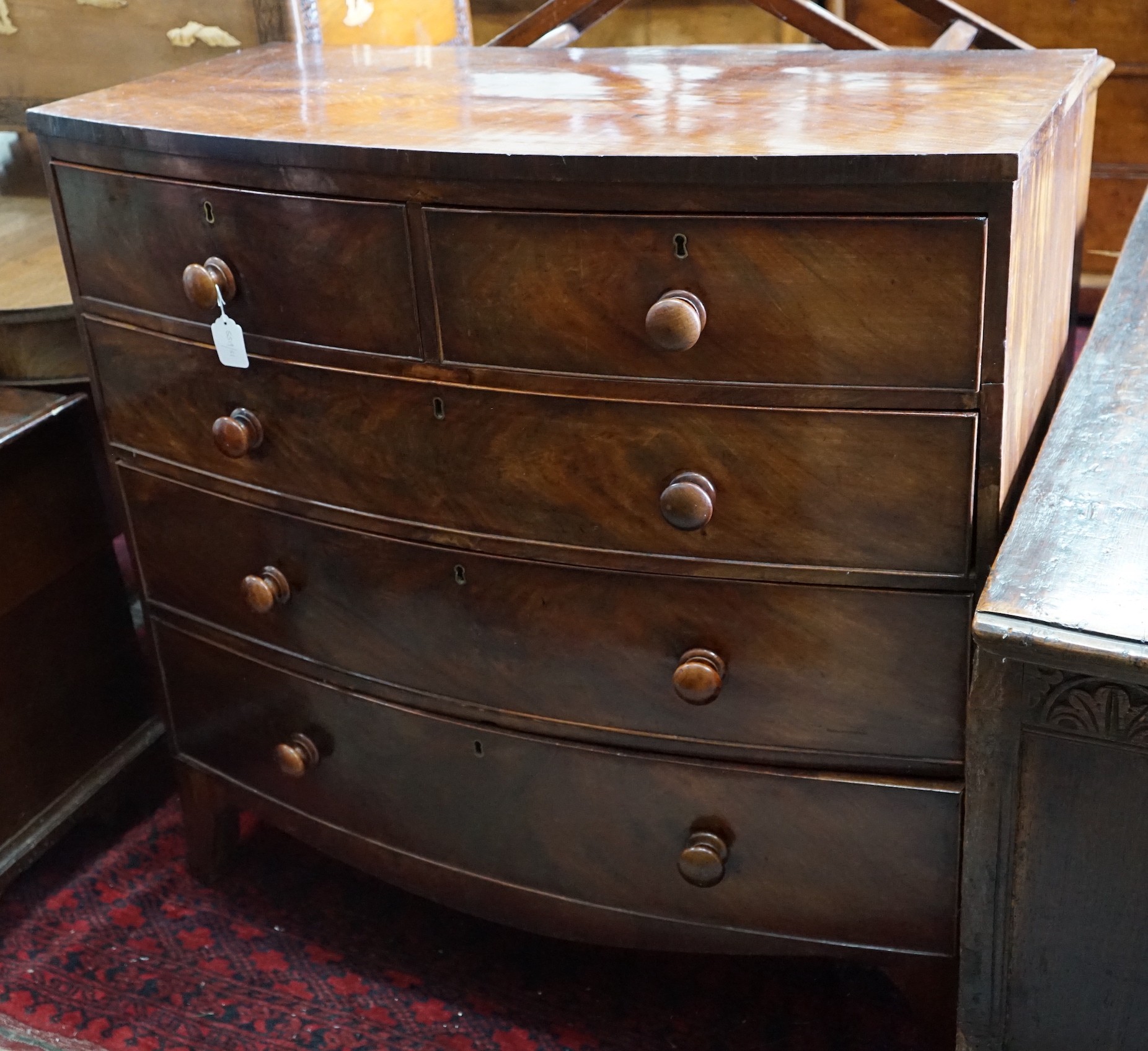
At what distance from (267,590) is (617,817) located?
1.41 feet

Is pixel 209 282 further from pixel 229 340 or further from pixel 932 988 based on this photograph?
pixel 932 988

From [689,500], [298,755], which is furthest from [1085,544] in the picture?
[298,755]

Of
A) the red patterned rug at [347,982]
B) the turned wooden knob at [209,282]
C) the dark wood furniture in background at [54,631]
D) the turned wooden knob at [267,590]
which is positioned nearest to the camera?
the turned wooden knob at [209,282]

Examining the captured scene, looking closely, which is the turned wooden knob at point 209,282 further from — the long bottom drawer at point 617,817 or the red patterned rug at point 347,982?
the red patterned rug at point 347,982

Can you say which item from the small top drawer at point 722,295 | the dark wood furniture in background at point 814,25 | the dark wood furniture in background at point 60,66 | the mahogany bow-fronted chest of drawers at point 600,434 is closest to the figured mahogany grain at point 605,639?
the mahogany bow-fronted chest of drawers at point 600,434

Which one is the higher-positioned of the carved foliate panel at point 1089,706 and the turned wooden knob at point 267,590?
the carved foliate panel at point 1089,706

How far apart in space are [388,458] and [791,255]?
0.44 meters

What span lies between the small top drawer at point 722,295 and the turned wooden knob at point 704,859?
0.46 m

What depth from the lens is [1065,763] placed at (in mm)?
941

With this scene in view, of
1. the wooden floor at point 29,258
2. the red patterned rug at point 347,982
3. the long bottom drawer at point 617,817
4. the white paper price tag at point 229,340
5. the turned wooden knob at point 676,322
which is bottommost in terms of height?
the red patterned rug at point 347,982

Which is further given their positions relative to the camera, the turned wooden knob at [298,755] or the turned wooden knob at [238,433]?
the turned wooden knob at [298,755]

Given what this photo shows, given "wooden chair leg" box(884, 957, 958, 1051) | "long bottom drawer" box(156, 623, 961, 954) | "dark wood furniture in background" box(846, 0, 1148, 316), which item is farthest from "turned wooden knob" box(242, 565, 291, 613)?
"dark wood furniture in background" box(846, 0, 1148, 316)

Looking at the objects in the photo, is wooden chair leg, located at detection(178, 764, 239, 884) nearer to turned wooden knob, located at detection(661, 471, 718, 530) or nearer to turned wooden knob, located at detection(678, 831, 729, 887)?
turned wooden knob, located at detection(678, 831, 729, 887)

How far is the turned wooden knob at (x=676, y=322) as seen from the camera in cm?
103
